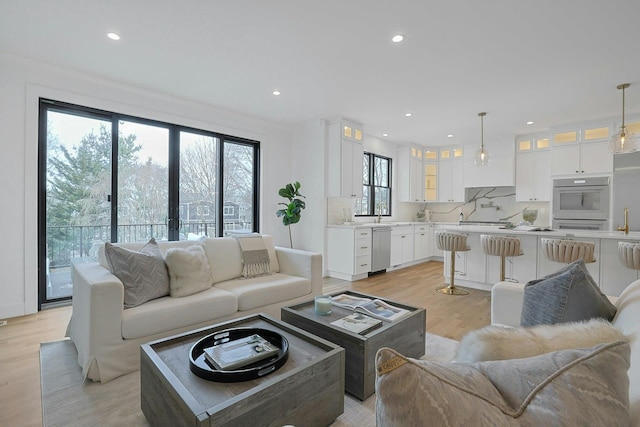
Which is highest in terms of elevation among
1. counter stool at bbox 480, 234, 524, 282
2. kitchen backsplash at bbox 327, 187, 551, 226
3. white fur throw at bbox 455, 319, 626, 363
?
kitchen backsplash at bbox 327, 187, 551, 226

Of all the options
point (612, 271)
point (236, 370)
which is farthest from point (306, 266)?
point (612, 271)

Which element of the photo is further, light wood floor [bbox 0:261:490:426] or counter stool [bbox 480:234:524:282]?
counter stool [bbox 480:234:524:282]

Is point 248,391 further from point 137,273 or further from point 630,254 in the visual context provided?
point 630,254

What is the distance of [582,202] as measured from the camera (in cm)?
514

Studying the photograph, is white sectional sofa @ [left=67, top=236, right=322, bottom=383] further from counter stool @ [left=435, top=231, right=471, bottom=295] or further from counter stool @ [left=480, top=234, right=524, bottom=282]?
counter stool @ [left=480, top=234, right=524, bottom=282]

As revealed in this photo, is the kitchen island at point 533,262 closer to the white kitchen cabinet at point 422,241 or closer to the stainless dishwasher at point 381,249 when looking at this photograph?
the stainless dishwasher at point 381,249

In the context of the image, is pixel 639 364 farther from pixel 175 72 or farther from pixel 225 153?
pixel 225 153

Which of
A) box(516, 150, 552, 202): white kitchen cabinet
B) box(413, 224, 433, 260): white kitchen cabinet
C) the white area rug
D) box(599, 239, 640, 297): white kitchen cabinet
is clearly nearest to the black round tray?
the white area rug

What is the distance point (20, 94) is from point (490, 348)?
4536 mm

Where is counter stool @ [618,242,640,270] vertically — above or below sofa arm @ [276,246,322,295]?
above

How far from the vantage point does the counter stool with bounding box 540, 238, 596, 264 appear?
311 centimetres

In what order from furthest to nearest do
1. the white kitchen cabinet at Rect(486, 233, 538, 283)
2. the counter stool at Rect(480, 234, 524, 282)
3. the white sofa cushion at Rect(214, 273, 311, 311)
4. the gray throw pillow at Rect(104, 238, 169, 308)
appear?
the white kitchen cabinet at Rect(486, 233, 538, 283) < the counter stool at Rect(480, 234, 524, 282) < the white sofa cushion at Rect(214, 273, 311, 311) < the gray throw pillow at Rect(104, 238, 169, 308)

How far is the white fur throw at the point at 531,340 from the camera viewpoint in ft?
2.40

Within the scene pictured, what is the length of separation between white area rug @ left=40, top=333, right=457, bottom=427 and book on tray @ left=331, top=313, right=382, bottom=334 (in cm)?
41
